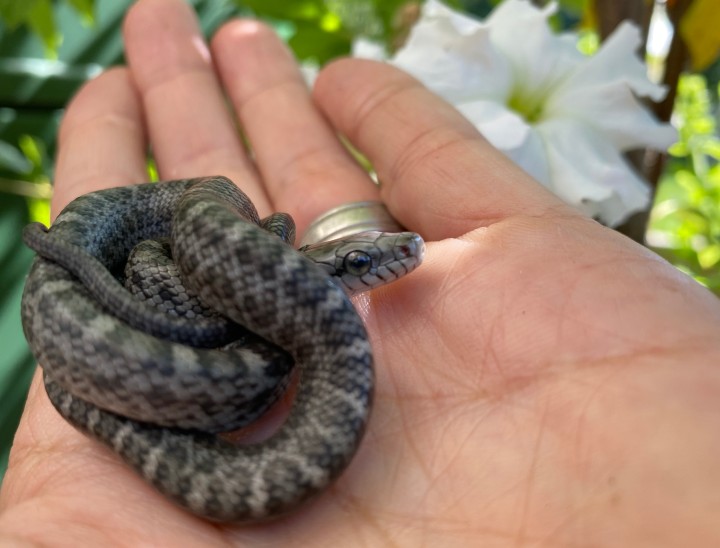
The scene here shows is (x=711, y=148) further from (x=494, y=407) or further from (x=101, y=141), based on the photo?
(x=101, y=141)

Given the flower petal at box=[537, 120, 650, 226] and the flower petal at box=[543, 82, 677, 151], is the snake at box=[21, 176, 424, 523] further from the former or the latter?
the flower petal at box=[543, 82, 677, 151]

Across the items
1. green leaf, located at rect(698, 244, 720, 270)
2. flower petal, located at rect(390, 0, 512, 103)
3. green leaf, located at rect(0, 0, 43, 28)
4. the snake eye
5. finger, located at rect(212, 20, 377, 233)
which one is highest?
green leaf, located at rect(0, 0, 43, 28)

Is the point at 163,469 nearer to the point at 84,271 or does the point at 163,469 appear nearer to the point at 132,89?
the point at 84,271

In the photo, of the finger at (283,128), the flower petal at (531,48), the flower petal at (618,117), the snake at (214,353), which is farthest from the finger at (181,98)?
the flower petal at (618,117)

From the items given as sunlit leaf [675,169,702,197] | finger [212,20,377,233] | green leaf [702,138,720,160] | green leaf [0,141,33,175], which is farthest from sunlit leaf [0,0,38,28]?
sunlit leaf [675,169,702,197]

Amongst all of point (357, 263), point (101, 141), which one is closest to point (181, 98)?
point (101, 141)
